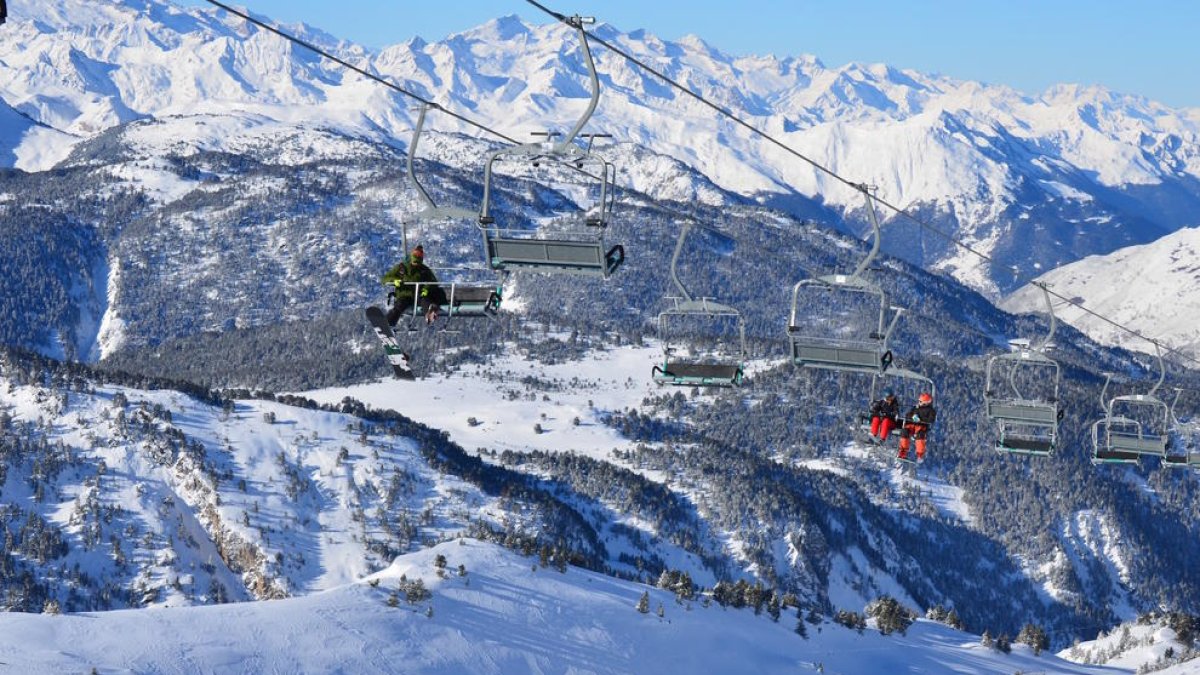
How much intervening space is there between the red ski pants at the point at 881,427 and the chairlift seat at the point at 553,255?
23.6 m

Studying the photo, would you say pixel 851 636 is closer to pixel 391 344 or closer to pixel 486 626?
pixel 486 626

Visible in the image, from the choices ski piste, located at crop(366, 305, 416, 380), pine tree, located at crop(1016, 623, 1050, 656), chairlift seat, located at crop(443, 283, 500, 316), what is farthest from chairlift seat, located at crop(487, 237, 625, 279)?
pine tree, located at crop(1016, 623, 1050, 656)

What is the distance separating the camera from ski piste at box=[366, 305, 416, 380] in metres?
50.2

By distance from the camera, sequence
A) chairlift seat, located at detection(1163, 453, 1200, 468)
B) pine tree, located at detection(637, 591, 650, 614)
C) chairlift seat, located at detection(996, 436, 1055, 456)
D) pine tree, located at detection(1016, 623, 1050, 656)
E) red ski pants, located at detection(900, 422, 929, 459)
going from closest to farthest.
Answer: red ski pants, located at detection(900, 422, 929, 459), chairlift seat, located at detection(996, 436, 1055, 456), chairlift seat, located at detection(1163, 453, 1200, 468), pine tree, located at detection(637, 591, 650, 614), pine tree, located at detection(1016, 623, 1050, 656)

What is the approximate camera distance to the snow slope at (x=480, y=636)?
459ft

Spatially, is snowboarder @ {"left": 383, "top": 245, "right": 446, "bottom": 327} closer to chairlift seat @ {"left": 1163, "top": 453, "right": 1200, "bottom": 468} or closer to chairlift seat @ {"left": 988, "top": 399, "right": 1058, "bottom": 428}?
chairlift seat @ {"left": 988, "top": 399, "right": 1058, "bottom": 428}

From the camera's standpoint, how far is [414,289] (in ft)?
161

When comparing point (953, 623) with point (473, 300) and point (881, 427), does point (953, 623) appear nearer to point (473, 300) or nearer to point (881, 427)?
point (881, 427)

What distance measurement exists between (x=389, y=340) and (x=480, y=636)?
108409 mm

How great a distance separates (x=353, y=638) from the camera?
14862cm

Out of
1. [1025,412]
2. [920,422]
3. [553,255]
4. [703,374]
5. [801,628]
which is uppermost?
[553,255]

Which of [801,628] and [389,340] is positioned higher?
[389,340]

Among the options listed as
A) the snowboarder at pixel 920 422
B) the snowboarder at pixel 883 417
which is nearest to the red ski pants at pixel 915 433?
the snowboarder at pixel 920 422

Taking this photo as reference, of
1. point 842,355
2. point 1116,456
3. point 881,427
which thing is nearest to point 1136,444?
point 1116,456
